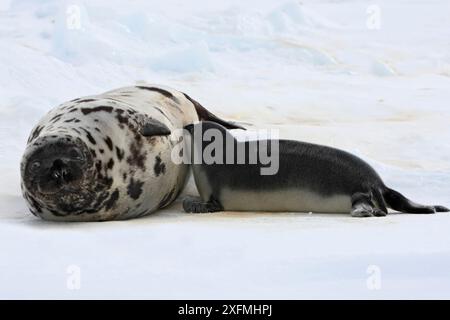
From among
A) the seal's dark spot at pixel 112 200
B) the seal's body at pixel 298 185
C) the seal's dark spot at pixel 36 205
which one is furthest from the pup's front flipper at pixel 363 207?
the seal's dark spot at pixel 36 205

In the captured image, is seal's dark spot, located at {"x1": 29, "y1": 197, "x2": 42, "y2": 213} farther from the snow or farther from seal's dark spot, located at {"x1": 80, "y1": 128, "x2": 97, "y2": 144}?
seal's dark spot, located at {"x1": 80, "y1": 128, "x2": 97, "y2": 144}

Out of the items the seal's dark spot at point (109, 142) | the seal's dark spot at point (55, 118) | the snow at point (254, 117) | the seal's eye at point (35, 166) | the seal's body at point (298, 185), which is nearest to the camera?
the snow at point (254, 117)

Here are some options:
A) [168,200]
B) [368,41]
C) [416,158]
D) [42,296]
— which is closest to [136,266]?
[42,296]

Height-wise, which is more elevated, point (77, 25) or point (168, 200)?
point (77, 25)

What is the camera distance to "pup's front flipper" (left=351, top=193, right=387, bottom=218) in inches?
153

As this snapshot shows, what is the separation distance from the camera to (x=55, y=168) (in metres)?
3.61

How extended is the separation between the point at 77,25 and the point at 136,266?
30.8ft

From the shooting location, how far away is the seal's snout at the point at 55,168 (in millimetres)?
3605

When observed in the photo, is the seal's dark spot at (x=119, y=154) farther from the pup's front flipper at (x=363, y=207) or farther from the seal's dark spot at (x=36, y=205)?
the pup's front flipper at (x=363, y=207)

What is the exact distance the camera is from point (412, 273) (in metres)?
2.84

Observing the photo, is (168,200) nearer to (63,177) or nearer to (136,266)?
(63,177)

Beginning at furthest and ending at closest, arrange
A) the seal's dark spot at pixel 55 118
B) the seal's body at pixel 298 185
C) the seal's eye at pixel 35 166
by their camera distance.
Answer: the seal's body at pixel 298 185 → the seal's dark spot at pixel 55 118 → the seal's eye at pixel 35 166

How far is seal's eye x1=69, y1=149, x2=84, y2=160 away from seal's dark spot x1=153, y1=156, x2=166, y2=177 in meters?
0.44

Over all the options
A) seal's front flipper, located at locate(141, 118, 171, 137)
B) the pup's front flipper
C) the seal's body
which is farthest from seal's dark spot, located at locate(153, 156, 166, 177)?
the pup's front flipper
